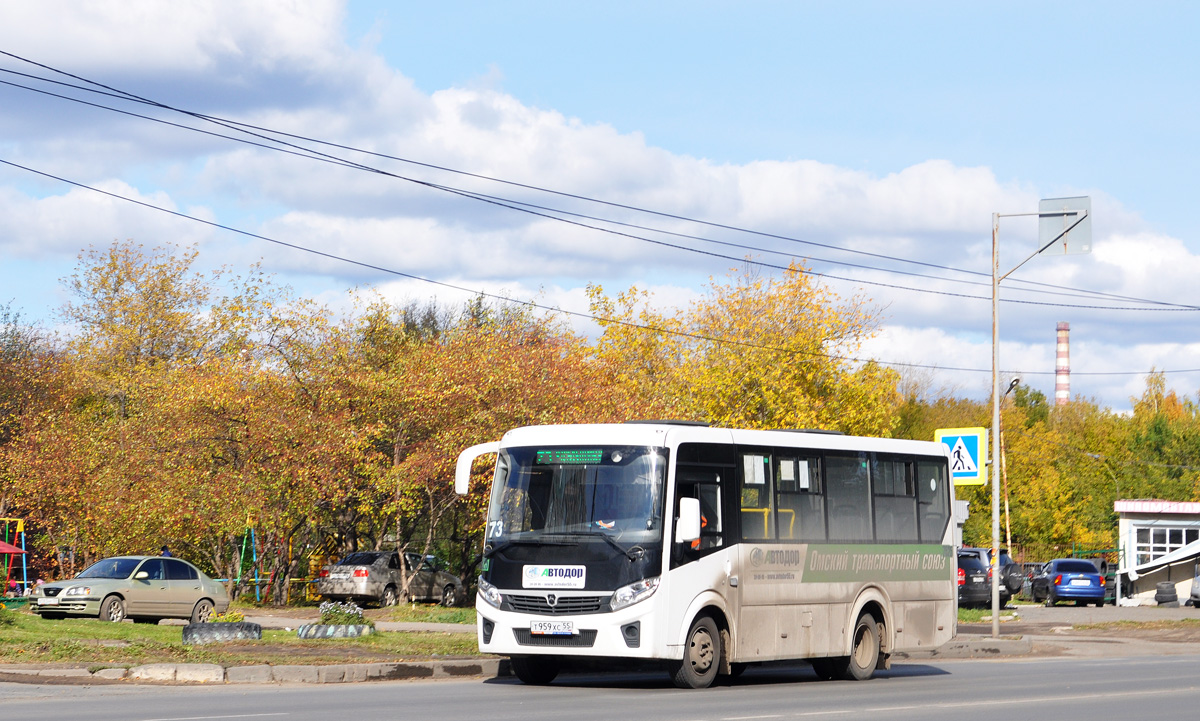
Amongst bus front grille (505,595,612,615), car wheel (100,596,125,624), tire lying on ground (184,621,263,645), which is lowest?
car wheel (100,596,125,624)

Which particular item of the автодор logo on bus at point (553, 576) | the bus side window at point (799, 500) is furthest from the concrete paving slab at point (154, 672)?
the bus side window at point (799, 500)

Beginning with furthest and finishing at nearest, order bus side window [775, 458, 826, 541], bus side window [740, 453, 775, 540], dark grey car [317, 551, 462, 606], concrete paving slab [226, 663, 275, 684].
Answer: dark grey car [317, 551, 462, 606], bus side window [775, 458, 826, 541], bus side window [740, 453, 775, 540], concrete paving slab [226, 663, 275, 684]

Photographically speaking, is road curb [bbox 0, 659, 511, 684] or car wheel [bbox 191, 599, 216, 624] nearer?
road curb [bbox 0, 659, 511, 684]

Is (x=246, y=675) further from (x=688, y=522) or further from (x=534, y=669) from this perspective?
(x=688, y=522)

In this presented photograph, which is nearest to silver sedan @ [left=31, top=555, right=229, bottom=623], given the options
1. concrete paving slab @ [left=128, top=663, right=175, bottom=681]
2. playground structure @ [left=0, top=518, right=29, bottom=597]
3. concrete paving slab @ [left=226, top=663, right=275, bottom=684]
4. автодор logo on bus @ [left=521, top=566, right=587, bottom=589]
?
playground structure @ [left=0, top=518, right=29, bottom=597]

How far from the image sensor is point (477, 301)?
70.6 metres

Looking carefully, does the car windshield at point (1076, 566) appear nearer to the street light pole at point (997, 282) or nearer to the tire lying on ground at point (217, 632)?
the street light pole at point (997, 282)

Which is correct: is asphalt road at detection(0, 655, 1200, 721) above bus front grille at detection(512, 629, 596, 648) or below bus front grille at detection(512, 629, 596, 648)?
below

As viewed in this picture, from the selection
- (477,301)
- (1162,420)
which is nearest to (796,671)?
(477,301)

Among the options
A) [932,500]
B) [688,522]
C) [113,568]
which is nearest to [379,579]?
[113,568]

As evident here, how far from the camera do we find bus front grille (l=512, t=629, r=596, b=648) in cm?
1497

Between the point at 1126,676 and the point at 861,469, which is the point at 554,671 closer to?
the point at 861,469

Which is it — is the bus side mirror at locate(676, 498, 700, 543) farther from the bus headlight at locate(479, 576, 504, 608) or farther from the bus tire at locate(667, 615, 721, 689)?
the bus headlight at locate(479, 576, 504, 608)

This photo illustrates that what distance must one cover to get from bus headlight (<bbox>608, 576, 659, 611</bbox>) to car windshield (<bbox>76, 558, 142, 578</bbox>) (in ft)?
52.1
